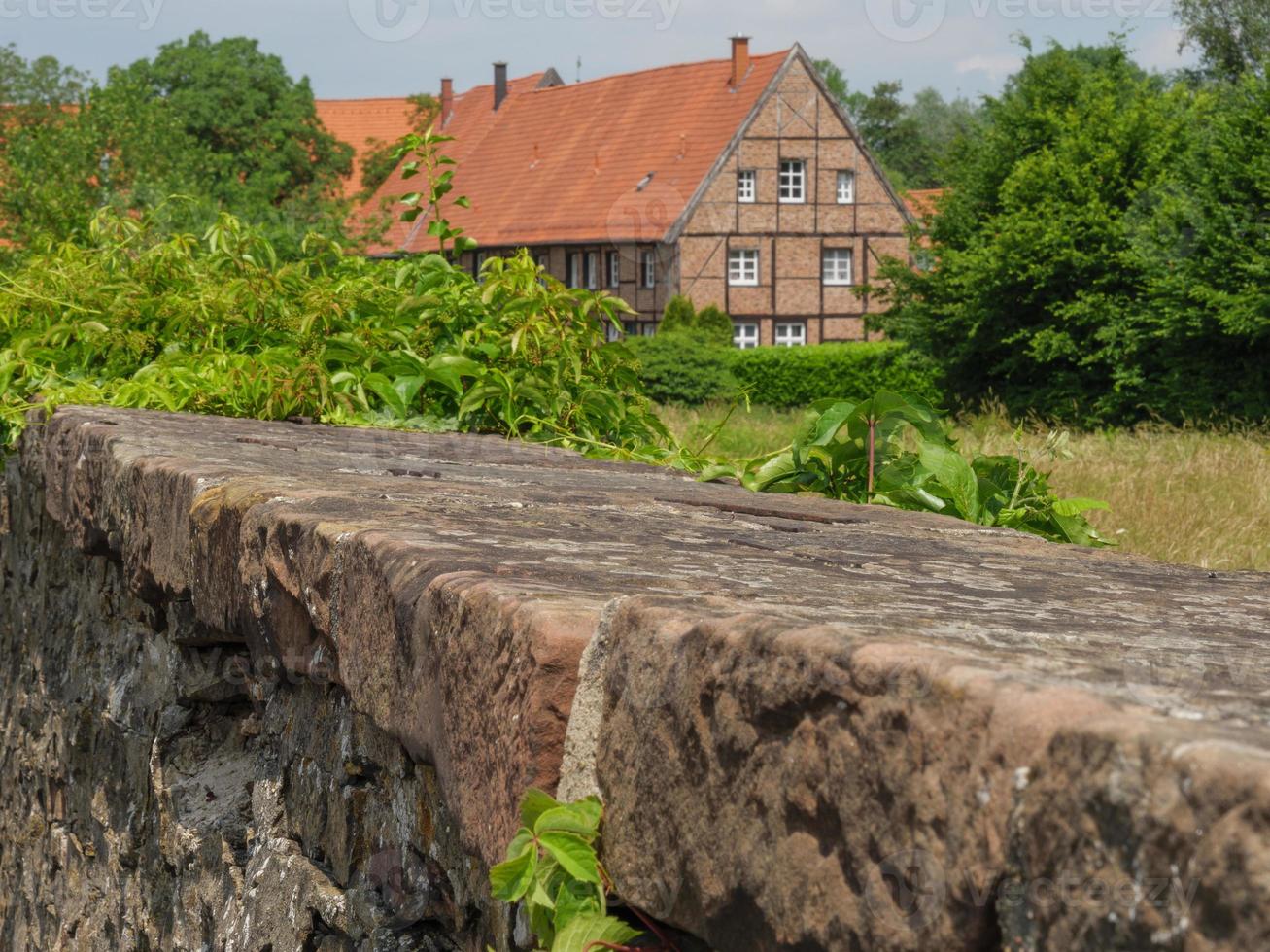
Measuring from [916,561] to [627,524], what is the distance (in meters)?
0.43

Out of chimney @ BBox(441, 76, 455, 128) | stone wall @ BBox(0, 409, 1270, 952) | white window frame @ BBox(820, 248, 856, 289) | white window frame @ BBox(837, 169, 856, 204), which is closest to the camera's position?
stone wall @ BBox(0, 409, 1270, 952)

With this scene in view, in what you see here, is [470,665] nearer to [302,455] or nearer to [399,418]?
[302,455]

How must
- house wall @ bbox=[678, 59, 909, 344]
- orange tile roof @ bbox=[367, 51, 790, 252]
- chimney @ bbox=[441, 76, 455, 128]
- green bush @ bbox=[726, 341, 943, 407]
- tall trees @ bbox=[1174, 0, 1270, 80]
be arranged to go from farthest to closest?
chimney @ bbox=[441, 76, 455, 128] → tall trees @ bbox=[1174, 0, 1270, 80] → orange tile roof @ bbox=[367, 51, 790, 252] → house wall @ bbox=[678, 59, 909, 344] → green bush @ bbox=[726, 341, 943, 407]

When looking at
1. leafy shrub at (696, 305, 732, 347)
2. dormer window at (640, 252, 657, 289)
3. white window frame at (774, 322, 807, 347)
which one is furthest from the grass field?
white window frame at (774, 322, 807, 347)

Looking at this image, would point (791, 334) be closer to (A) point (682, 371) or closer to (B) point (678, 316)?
(B) point (678, 316)

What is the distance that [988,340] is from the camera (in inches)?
931

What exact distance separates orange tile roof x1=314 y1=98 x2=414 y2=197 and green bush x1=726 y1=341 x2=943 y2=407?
30.0 metres

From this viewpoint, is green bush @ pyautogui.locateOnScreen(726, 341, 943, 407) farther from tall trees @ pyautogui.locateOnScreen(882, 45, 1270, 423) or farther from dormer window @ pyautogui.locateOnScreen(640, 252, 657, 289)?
dormer window @ pyautogui.locateOnScreen(640, 252, 657, 289)

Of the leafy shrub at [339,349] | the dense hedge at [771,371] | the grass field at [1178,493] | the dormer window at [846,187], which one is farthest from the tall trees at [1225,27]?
the leafy shrub at [339,349]

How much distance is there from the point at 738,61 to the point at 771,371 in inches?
358

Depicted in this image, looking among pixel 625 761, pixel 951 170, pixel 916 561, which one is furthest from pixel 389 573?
pixel 951 170

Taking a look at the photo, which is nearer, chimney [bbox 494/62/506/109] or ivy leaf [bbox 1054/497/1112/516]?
ivy leaf [bbox 1054/497/1112/516]

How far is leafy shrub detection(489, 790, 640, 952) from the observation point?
3.67ft

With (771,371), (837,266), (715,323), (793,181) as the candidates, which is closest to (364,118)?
(793,181)
